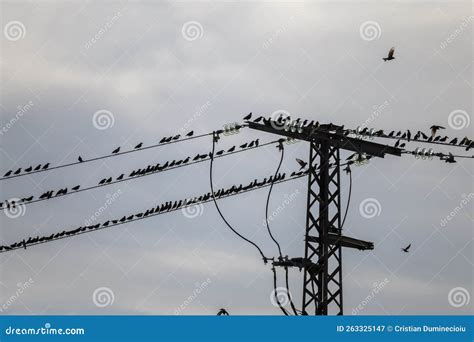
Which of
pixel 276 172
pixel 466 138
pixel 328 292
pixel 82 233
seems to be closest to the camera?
pixel 328 292

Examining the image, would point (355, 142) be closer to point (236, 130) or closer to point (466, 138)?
point (236, 130)

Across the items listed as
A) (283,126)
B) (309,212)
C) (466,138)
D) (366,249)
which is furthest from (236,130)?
(466,138)

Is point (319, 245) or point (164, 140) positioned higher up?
point (164, 140)

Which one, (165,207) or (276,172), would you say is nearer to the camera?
(276,172)

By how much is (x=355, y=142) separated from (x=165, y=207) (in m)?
12.8

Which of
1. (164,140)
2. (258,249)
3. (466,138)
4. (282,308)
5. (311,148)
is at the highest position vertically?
(164,140)

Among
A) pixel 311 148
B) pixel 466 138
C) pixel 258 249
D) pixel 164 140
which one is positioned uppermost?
pixel 164 140

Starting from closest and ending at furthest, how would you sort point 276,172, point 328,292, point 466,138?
point 328,292 → point 276,172 → point 466,138

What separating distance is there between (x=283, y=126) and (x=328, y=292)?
15.9 ft

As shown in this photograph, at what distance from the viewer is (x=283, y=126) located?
82.6 feet

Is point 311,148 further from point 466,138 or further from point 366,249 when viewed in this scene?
point 466,138

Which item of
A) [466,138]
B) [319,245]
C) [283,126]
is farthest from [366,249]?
[466,138]

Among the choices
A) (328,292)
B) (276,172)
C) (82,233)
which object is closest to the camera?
(328,292)

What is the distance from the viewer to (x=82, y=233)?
35.2 m
